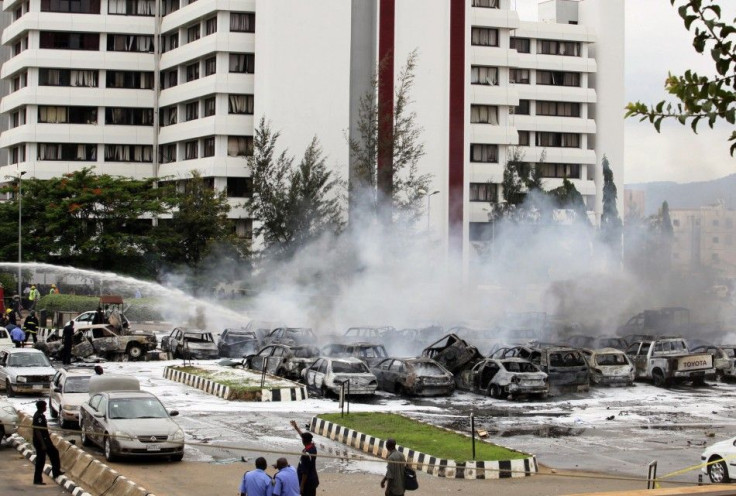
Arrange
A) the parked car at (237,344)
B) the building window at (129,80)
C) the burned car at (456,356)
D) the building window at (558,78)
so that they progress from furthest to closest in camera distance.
→ 1. the building window at (558,78)
2. the building window at (129,80)
3. the parked car at (237,344)
4. the burned car at (456,356)

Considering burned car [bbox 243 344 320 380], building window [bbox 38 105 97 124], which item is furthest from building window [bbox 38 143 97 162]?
burned car [bbox 243 344 320 380]

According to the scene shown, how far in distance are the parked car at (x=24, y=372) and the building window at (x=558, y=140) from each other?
57788 millimetres

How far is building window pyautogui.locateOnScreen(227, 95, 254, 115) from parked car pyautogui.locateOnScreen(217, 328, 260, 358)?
3079 cm

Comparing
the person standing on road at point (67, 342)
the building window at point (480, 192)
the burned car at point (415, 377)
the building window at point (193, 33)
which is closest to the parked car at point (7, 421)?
the burned car at point (415, 377)

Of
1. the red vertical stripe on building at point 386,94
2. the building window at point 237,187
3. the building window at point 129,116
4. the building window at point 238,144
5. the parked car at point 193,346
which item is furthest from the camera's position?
the building window at point 129,116

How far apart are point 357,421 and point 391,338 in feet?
53.7

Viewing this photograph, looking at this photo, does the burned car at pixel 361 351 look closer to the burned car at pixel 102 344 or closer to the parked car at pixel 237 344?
the parked car at pixel 237 344

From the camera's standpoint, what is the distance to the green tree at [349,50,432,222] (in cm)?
6091

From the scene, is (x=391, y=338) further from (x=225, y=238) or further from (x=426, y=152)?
(x=426, y=152)

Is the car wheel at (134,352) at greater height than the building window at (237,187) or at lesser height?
lesser

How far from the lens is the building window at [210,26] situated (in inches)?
2628

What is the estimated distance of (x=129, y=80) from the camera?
71500 mm

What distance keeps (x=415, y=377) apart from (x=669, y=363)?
8.01 metres

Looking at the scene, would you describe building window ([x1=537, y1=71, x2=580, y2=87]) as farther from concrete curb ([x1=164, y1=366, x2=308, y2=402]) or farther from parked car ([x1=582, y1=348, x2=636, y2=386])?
concrete curb ([x1=164, y1=366, x2=308, y2=402])
